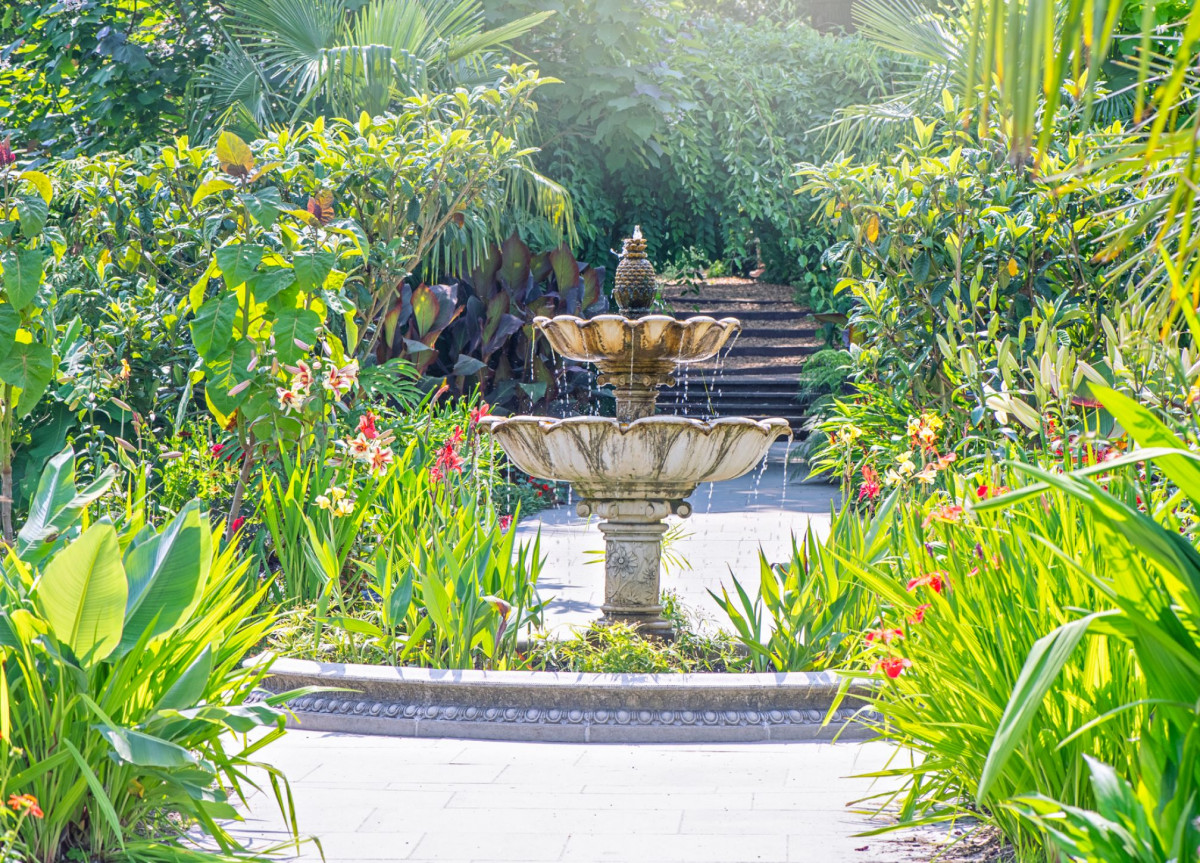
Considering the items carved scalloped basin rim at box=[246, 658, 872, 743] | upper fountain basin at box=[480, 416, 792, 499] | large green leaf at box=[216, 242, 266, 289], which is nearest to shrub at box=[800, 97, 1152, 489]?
upper fountain basin at box=[480, 416, 792, 499]

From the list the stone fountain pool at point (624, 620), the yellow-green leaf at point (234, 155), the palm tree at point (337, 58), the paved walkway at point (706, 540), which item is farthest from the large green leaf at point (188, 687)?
the palm tree at point (337, 58)

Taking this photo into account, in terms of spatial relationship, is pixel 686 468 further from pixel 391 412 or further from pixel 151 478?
pixel 151 478

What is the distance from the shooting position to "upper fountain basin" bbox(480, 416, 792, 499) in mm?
4477

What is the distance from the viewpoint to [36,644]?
2.43 m

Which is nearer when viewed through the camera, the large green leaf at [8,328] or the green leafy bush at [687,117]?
the large green leaf at [8,328]

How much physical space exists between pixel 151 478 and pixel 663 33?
29.3 ft

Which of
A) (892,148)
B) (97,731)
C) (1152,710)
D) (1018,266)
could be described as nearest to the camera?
(1152,710)

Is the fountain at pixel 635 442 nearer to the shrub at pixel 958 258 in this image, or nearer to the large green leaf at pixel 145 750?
the shrub at pixel 958 258

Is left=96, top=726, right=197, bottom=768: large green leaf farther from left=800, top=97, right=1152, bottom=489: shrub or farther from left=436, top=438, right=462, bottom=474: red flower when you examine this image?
left=800, top=97, right=1152, bottom=489: shrub

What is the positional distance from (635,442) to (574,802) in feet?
5.34

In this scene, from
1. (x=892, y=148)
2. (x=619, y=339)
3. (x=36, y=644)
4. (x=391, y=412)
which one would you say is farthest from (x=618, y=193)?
(x=36, y=644)

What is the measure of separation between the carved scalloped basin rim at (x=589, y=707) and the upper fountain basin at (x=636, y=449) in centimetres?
86

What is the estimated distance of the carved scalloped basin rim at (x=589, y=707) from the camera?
3957mm

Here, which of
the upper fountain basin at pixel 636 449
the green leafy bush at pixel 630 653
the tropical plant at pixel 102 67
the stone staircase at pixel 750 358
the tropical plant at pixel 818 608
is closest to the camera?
the tropical plant at pixel 818 608
